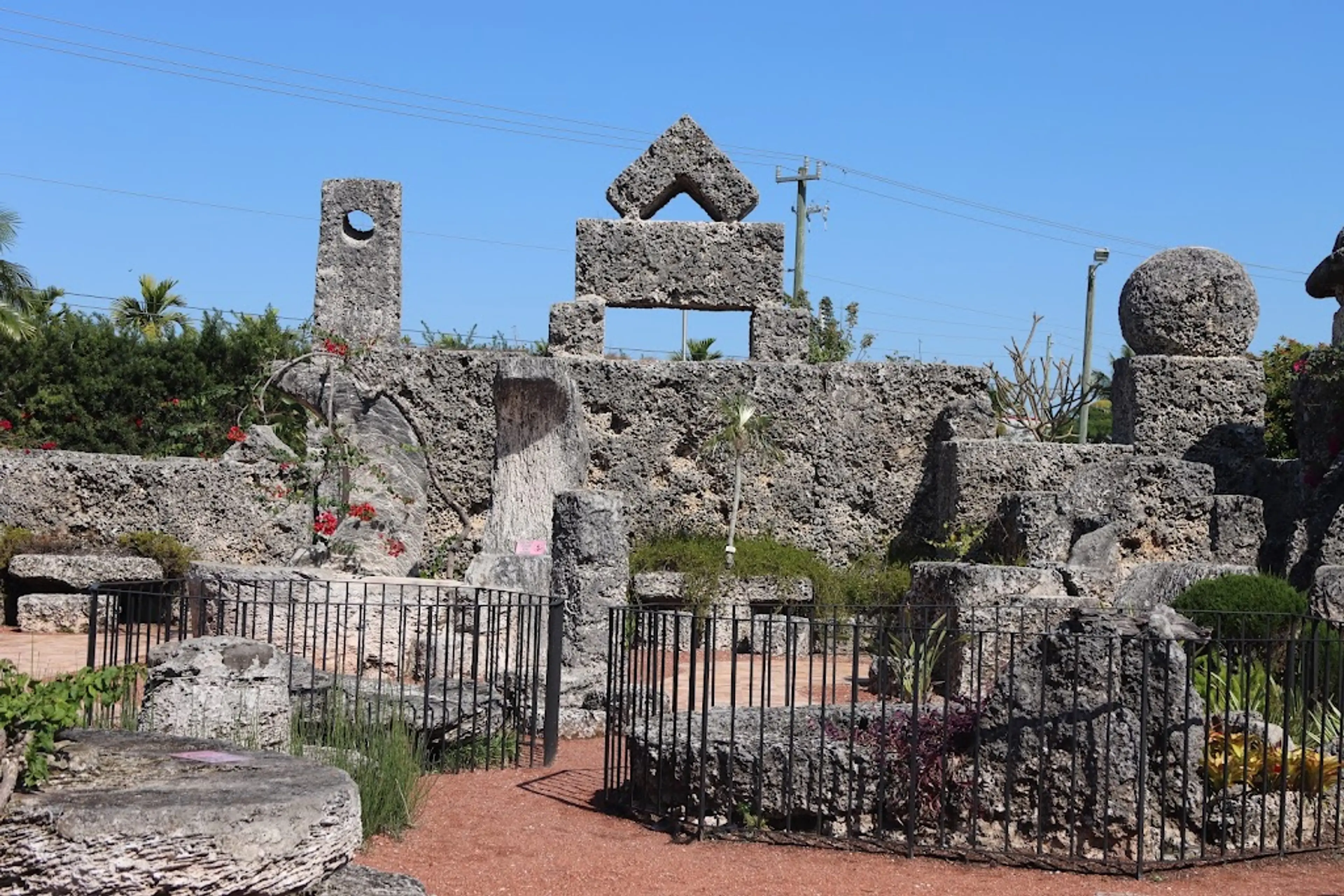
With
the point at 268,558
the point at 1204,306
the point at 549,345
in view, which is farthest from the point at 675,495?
the point at 1204,306

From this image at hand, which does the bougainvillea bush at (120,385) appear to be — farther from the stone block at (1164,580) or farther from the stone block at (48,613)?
the stone block at (1164,580)

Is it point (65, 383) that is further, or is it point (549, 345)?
point (65, 383)

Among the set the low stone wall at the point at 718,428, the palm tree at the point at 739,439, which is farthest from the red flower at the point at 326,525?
the palm tree at the point at 739,439

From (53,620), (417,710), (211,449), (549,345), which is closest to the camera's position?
(417,710)

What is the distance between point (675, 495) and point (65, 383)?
34.0ft

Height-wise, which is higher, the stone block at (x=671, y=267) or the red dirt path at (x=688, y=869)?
the stone block at (x=671, y=267)

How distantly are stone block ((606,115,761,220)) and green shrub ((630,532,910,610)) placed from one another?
3.50 metres

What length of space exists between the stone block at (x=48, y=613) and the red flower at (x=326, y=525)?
2713 millimetres

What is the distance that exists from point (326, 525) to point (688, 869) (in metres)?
7.38

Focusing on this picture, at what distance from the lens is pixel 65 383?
69.6 ft

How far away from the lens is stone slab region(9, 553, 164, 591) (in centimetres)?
1455

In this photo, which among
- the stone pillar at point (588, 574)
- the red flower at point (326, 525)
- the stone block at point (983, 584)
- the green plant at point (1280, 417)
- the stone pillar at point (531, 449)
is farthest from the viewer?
the green plant at point (1280, 417)

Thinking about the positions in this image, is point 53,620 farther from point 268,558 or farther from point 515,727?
point 515,727

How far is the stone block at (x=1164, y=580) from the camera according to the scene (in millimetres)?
11641
